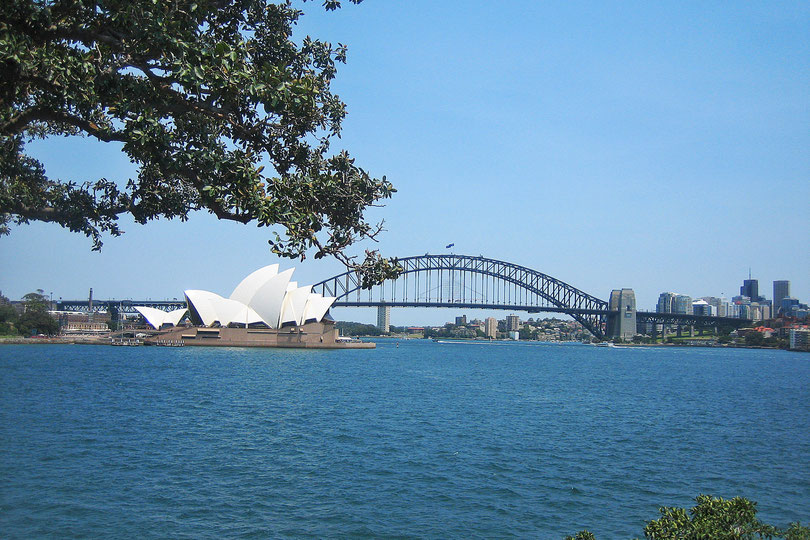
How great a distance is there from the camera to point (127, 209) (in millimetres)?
7973

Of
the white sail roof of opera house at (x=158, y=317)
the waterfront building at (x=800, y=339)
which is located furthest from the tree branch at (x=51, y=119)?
the waterfront building at (x=800, y=339)

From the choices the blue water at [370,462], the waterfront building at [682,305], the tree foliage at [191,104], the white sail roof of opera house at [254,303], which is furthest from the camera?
the waterfront building at [682,305]

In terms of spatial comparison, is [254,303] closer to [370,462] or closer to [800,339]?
[370,462]

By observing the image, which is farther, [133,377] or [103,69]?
[133,377]

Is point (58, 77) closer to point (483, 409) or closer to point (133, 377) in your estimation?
point (483, 409)

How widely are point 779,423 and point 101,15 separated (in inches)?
982

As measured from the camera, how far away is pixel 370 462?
14.0 meters

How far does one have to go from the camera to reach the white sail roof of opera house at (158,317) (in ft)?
276

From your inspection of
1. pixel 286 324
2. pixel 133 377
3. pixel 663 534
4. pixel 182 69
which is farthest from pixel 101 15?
pixel 286 324

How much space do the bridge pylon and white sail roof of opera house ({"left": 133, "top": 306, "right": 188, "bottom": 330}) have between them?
244 ft

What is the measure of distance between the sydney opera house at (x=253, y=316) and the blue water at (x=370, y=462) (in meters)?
46.3

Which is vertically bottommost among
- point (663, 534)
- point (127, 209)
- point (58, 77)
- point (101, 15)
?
point (663, 534)

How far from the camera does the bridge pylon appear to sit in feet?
380

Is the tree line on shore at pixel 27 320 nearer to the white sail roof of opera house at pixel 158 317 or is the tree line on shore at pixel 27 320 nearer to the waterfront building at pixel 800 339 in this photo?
the white sail roof of opera house at pixel 158 317
